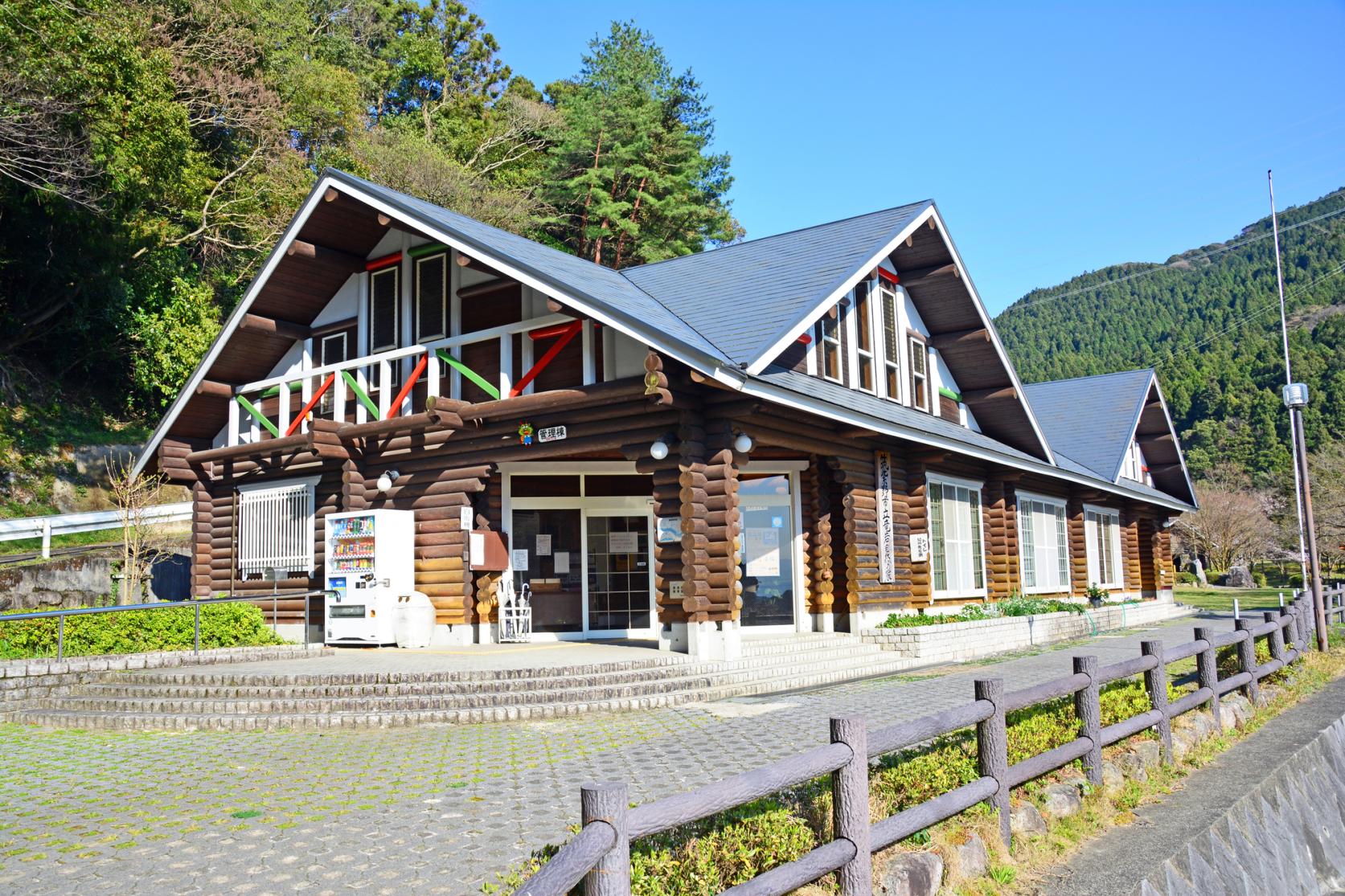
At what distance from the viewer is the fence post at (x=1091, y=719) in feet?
24.5

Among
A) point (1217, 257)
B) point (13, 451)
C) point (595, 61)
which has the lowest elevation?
point (13, 451)

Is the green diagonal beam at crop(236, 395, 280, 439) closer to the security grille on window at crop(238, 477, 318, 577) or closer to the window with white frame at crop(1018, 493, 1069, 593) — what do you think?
the security grille on window at crop(238, 477, 318, 577)

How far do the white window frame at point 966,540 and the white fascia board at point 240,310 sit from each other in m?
11.4

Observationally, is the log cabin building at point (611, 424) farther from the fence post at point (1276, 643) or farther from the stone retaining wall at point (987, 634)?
the fence post at point (1276, 643)

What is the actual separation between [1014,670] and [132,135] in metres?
21.4

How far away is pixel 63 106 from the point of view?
21.0m

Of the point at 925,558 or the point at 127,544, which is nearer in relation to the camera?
the point at 925,558

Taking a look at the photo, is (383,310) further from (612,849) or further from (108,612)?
(612,849)

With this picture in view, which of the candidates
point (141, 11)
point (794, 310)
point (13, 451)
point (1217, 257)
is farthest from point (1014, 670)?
point (1217, 257)

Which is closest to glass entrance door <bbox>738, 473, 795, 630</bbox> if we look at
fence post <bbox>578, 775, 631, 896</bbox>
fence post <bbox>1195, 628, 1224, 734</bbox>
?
fence post <bbox>1195, 628, 1224, 734</bbox>

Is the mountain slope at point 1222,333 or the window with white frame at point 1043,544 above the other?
the mountain slope at point 1222,333

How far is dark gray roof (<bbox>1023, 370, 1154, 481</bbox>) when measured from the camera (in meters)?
29.2

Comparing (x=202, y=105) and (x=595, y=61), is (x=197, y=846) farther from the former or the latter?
(x=595, y=61)

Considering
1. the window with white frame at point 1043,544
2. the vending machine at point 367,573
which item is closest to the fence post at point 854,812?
the vending machine at point 367,573
